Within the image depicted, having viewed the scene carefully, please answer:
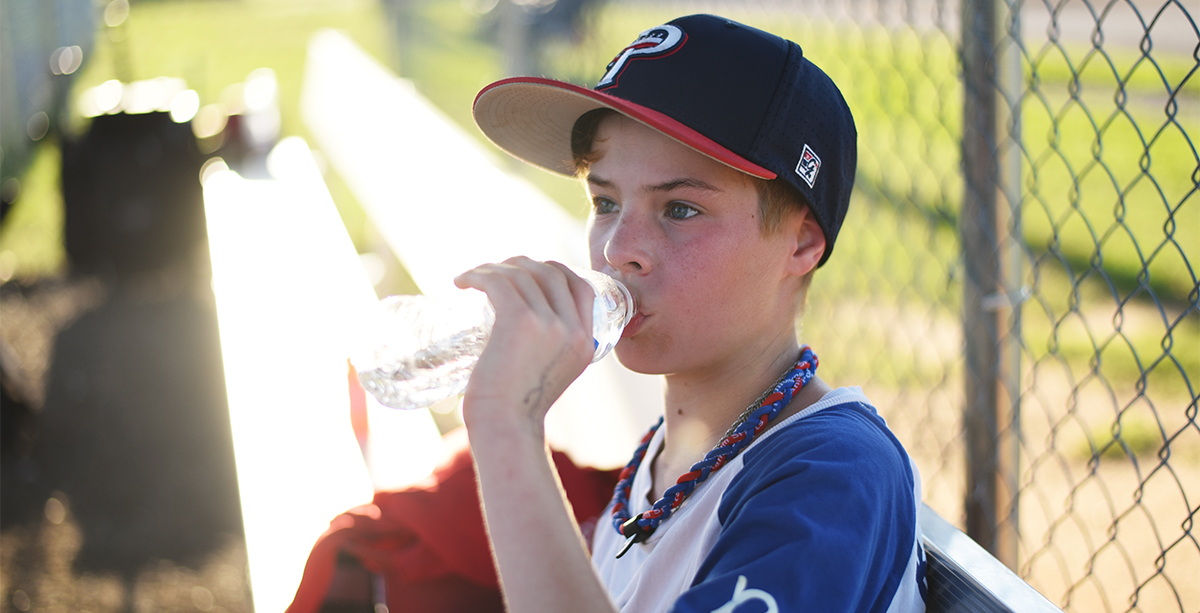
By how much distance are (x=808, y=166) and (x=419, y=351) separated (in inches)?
29.0

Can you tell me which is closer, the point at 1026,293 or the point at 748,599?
the point at 748,599

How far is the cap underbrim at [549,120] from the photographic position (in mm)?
1405

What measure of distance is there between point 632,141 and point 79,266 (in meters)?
6.83

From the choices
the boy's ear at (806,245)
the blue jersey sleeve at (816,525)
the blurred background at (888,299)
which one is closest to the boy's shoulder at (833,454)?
the blue jersey sleeve at (816,525)

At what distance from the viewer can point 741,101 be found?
1449mm

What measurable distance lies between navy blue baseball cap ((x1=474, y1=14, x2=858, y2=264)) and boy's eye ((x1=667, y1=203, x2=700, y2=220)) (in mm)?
100

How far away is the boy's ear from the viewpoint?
1608mm

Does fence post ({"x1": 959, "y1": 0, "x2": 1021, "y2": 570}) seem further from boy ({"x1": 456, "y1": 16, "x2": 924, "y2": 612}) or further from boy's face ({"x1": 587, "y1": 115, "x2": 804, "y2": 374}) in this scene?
boy's face ({"x1": 587, "y1": 115, "x2": 804, "y2": 374})

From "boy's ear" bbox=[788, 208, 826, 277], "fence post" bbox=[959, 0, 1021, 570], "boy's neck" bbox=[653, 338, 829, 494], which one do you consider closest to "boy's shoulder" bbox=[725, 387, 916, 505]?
"boy's neck" bbox=[653, 338, 829, 494]

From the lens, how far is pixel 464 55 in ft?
23.0

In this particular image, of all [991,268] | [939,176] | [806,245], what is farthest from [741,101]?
[939,176]

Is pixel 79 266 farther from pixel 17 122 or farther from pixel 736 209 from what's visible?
pixel 736 209

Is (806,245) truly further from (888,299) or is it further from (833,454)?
(888,299)

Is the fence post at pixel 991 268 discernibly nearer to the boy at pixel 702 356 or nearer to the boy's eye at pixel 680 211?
the boy at pixel 702 356
